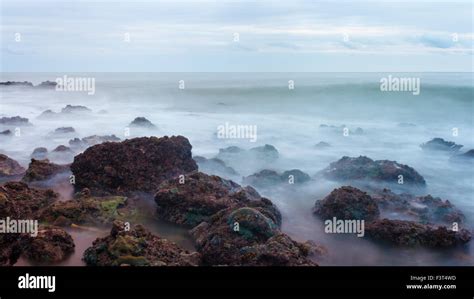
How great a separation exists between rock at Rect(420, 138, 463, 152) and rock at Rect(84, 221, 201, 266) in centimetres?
995

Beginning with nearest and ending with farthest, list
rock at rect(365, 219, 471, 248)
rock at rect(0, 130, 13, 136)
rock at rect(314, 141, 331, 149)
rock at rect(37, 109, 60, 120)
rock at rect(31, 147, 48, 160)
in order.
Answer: rock at rect(365, 219, 471, 248), rock at rect(31, 147, 48, 160), rock at rect(0, 130, 13, 136), rock at rect(314, 141, 331, 149), rock at rect(37, 109, 60, 120)

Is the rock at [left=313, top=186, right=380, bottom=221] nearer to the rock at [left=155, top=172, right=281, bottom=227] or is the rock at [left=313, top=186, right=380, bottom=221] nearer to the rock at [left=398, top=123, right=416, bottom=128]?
the rock at [left=155, top=172, right=281, bottom=227]

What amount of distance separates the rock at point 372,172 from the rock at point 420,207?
2.70ft

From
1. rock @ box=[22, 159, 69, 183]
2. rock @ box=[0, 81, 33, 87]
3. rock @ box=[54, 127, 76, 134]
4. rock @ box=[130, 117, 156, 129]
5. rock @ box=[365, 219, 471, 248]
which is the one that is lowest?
rock @ box=[365, 219, 471, 248]

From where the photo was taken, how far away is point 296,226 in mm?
8547

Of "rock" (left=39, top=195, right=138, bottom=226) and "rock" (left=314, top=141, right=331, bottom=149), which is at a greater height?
"rock" (left=314, top=141, right=331, bottom=149)

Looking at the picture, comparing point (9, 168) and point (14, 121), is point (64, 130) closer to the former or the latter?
point (14, 121)

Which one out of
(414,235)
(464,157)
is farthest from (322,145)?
(414,235)

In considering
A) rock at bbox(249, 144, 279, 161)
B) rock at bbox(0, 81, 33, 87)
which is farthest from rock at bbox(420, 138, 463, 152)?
rock at bbox(0, 81, 33, 87)

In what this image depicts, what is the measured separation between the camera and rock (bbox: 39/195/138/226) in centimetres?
794

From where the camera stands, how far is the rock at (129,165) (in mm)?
9578

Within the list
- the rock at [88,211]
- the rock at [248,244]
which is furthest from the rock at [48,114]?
the rock at [248,244]

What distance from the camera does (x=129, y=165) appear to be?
Answer: 9680mm
